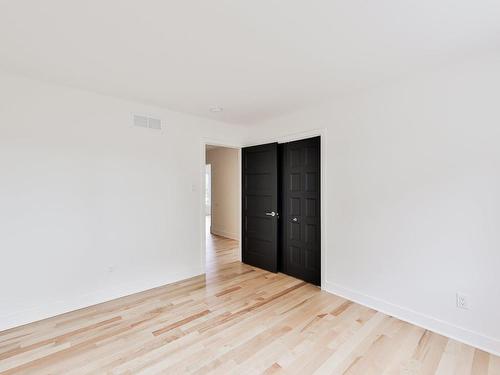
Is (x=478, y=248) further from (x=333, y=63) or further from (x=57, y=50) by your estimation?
(x=57, y=50)

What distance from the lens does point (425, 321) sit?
7.97ft

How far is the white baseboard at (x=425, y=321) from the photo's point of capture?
6.91 feet

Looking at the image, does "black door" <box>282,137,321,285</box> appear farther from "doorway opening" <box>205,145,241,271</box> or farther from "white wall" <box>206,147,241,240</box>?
"white wall" <box>206,147,241,240</box>

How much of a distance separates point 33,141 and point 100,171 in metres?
0.66

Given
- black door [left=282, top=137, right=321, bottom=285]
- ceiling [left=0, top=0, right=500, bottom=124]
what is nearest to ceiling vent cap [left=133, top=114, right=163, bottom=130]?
ceiling [left=0, top=0, right=500, bottom=124]

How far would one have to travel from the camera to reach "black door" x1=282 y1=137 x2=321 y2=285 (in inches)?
136

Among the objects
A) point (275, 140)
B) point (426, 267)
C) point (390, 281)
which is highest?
point (275, 140)

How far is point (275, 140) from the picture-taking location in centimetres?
395

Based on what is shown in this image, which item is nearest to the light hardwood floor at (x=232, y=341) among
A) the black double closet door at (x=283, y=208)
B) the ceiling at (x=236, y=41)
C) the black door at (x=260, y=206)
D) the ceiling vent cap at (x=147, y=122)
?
the black double closet door at (x=283, y=208)

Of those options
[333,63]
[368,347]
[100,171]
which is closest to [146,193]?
[100,171]

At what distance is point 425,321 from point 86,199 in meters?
3.78

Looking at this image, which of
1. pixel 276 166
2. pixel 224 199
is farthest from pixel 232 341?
pixel 224 199

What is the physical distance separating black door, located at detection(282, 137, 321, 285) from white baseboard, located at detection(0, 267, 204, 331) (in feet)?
5.60

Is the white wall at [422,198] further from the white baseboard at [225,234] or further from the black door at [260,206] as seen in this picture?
the white baseboard at [225,234]
